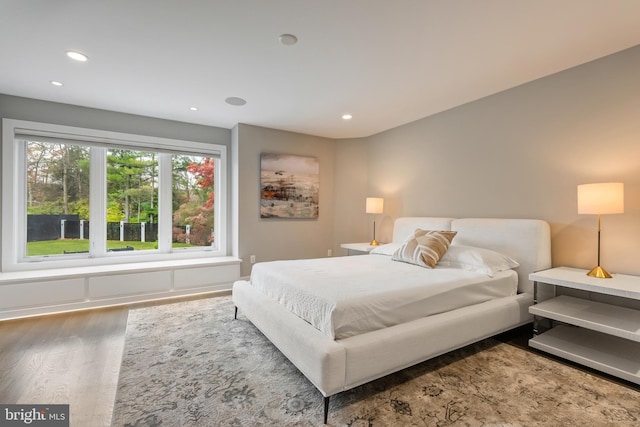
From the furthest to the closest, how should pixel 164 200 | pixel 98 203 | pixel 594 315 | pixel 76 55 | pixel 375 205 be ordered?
pixel 375 205 → pixel 164 200 → pixel 98 203 → pixel 76 55 → pixel 594 315

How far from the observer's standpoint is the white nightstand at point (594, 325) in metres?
1.95

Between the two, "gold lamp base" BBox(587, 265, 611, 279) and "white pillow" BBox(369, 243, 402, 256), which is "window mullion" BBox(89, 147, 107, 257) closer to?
"white pillow" BBox(369, 243, 402, 256)

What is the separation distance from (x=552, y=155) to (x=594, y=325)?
1576 millimetres

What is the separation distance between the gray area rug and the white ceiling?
2442 millimetres

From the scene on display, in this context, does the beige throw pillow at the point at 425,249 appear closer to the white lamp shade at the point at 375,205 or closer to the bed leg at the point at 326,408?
the white lamp shade at the point at 375,205

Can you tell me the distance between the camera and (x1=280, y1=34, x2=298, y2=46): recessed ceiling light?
84.6 inches

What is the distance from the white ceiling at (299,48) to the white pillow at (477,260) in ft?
5.56

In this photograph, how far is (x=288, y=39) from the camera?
218 cm

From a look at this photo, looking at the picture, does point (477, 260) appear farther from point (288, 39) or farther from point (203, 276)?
point (203, 276)

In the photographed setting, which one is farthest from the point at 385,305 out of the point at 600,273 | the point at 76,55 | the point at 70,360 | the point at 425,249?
the point at 76,55

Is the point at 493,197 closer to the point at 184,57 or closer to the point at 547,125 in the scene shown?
the point at 547,125

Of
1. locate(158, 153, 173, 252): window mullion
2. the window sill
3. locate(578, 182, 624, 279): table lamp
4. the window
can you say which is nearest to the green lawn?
the window

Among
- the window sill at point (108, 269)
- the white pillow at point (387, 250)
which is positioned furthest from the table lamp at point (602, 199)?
the window sill at point (108, 269)

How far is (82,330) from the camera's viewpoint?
2.79 m
